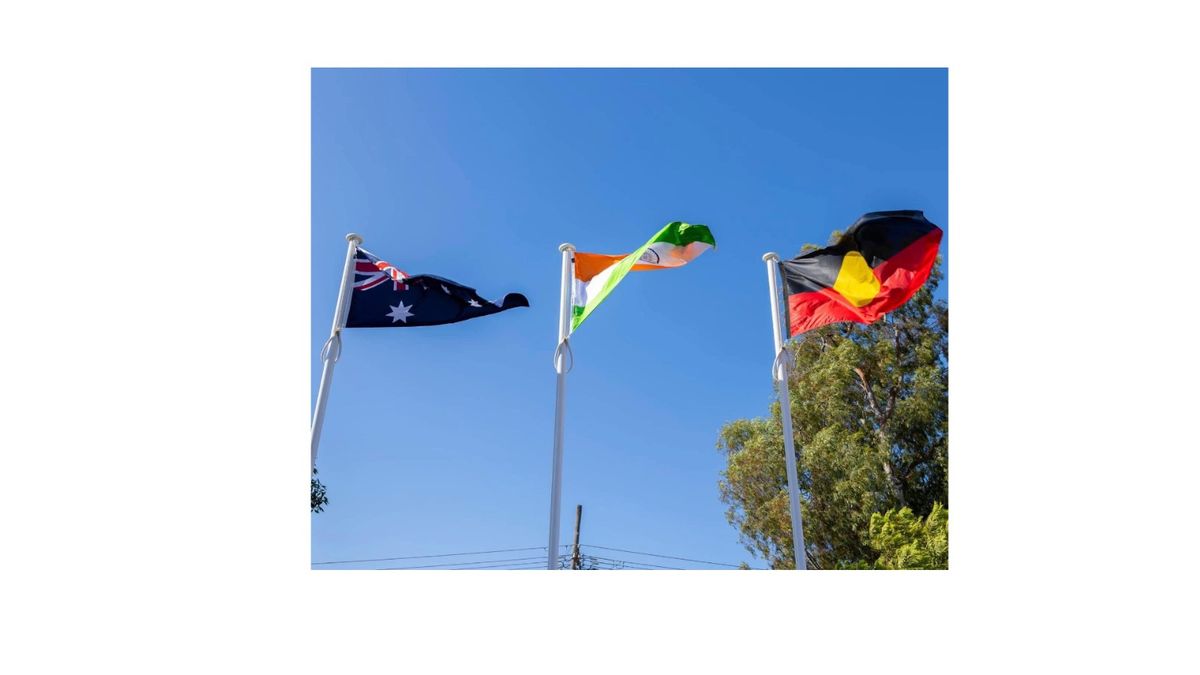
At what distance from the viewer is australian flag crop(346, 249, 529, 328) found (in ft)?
34.0

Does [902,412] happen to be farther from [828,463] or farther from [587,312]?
[587,312]

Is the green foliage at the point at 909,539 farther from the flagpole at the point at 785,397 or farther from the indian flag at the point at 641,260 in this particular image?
the indian flag at the point at 641,260

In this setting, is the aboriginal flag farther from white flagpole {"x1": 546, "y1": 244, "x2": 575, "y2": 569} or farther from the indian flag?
white flagpole {"x1": 546, "y1": 244, "x2": 575, "y2": 569}

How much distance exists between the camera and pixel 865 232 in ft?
33.9

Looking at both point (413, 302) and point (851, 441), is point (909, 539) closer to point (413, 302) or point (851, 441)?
point (851, 441)

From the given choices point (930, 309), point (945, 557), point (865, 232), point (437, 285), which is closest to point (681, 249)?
point (865, 232)

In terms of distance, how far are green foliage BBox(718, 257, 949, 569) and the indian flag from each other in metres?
8.92

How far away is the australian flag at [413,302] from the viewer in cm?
1035

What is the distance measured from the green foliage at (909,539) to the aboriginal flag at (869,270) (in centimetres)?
729

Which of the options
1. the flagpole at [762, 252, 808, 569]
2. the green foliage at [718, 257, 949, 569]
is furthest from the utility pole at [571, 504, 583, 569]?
the flagpole at [762, 252, 808, 569]

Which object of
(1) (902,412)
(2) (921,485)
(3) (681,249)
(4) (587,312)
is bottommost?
(2) (921,485)

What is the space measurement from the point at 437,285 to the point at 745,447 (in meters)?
11.4

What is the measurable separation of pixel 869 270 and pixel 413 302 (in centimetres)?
498

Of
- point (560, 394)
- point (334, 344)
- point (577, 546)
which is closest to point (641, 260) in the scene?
point (560, 394)
